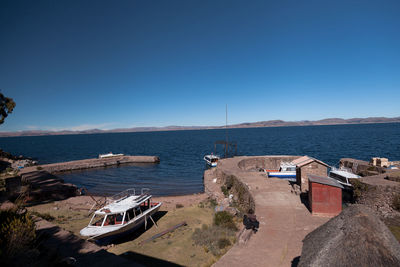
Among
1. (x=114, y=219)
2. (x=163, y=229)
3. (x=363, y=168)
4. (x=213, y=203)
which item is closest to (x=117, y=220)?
(x=114, y=219)

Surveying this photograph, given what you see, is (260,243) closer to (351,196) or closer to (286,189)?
(286,189)

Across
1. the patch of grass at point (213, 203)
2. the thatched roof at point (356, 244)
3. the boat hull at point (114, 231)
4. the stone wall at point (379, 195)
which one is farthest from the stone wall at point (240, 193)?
the stone wall at point (379, 195)

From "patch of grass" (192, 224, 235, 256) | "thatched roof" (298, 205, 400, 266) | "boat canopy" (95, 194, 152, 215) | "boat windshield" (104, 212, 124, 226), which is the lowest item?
Answer: "patch of grass" (192, 224, 235, 256)

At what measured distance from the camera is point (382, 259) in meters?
3.57

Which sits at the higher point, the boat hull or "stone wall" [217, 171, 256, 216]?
"stone wall" [217, 171, 256, 216]

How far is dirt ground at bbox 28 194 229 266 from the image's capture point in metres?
9.67

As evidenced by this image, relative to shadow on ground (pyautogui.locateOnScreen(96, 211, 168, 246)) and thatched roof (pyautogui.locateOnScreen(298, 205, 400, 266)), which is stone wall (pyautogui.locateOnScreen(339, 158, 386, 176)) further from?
shadow on ground (pyautogui.locateOnScreen(96, 211, 168, 246))

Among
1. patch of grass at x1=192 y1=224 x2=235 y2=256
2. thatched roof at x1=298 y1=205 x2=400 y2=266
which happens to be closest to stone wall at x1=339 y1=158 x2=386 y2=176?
patch of grass at x1=192 y1=224 x2=235 y2=256

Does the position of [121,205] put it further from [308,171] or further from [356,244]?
[308,171]

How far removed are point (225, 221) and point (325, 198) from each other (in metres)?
5.64

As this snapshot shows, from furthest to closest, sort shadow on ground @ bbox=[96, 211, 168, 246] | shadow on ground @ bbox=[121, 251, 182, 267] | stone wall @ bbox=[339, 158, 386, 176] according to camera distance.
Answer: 1. stone wall @ bbox=[339, 158, 386, 176]
2. shadow on ground @ bbox=[96, 211, 168, 246]
3. shadow on ground @ bbox=[121, 251, 182, 267]

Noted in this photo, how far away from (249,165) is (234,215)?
17.4 metres

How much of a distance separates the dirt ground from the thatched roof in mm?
5252

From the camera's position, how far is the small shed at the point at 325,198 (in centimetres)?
1008
